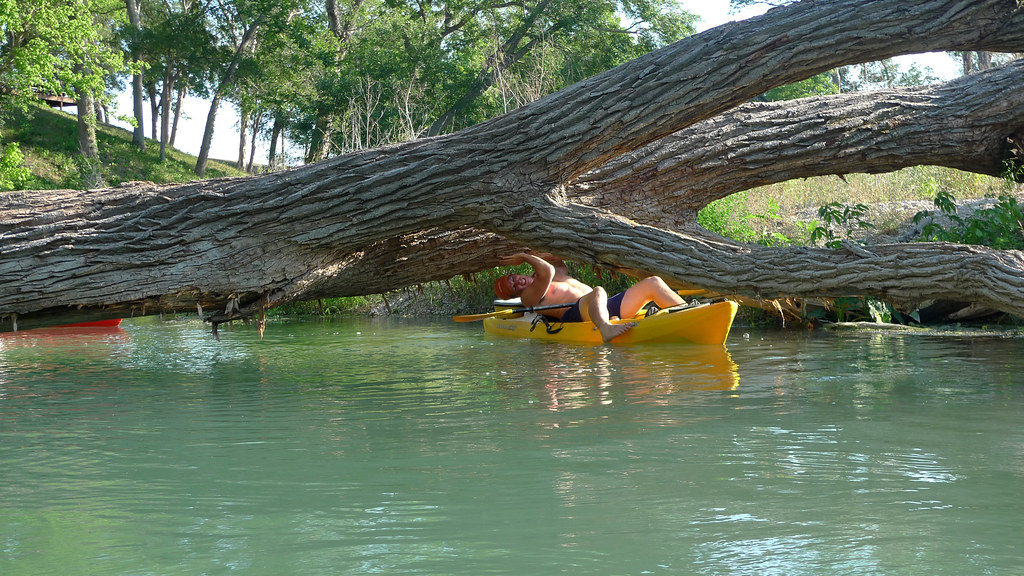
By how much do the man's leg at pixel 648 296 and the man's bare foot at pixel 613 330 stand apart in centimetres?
38

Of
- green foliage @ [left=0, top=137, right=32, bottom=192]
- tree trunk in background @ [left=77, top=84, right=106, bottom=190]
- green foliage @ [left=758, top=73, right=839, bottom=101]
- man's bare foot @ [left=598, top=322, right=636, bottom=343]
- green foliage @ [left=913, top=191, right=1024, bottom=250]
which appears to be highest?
green foliage @ [left=758, top=73, right=839, bottom=101]

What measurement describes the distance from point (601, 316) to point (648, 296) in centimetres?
52

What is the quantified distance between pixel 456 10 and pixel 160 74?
12.6 metres

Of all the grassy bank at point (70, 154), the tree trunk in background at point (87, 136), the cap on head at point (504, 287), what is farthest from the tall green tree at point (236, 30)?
the cap on head at point (504, 287)

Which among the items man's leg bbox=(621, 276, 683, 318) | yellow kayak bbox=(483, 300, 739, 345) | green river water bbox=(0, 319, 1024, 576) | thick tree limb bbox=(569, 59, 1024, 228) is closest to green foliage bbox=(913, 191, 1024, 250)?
thick tree limb bbox=(569, 59, 1024, 228)

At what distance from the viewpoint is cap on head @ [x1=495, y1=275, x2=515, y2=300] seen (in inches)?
420

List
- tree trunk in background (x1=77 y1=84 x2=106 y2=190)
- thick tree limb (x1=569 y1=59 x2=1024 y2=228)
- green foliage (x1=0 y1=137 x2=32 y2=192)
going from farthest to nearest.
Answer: tree trunk in background (x1=77 y1=84 x2=106 y2=190), green foliage (x1=0 y1=137 x2=32 y2=192), thick tree limb (x1=569 y1=59 x2=1024 y2=228)

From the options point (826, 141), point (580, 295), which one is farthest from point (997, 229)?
point (580, 295)

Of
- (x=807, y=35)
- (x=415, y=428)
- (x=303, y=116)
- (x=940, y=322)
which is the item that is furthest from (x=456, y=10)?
(x=415, y=428)

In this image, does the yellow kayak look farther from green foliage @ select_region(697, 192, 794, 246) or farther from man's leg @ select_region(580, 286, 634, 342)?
green foliage @ select_region(697, 192, 794, 246)

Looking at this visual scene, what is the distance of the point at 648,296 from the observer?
8.54 meters

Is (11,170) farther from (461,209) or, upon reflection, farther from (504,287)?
(461,209)

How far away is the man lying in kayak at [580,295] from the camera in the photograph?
8.41 metres

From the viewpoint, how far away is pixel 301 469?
3.40 metres
